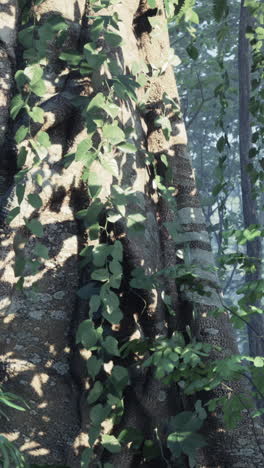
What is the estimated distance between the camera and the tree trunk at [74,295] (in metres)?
2.54

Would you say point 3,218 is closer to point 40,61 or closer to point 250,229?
point 40,61

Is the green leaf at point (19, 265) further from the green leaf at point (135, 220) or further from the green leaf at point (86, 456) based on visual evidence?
the green leaf at point (86, 456)

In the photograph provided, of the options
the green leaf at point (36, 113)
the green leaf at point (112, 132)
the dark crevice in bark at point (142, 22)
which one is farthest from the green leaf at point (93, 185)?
the dark crevice in bark at point (142, 22)

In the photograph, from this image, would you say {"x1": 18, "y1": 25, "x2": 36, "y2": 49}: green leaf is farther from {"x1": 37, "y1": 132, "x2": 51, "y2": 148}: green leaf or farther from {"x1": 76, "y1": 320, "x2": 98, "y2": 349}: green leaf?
{"x1": 76, "y1": 320, "x2": 98, "y2": 349}: green leaf

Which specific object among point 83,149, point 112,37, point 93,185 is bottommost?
point 93,185

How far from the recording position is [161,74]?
3.17m

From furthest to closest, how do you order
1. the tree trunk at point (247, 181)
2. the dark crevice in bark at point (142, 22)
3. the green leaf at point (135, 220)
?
1. the tree trunk at point (247, 181)
2. the dark crevice in bark at point (142, 22)
3. the green leaf at point (135, 220)

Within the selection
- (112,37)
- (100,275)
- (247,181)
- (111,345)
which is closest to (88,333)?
A: (111,345)

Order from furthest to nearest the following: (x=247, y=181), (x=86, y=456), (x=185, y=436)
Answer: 1. (x=247, y=181)
2. (x=185, y=436)
3. (x=86, y=456)

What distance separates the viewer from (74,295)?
2.69m

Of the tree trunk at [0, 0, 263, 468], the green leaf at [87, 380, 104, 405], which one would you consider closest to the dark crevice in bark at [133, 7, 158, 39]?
the tree trunk at [0, 0, 263, 468]

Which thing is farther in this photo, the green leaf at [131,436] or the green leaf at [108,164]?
the green leaf at [131,436]

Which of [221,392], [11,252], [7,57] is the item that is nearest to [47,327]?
[11,252]

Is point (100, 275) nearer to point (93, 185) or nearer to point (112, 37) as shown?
A: point (93, 185)
